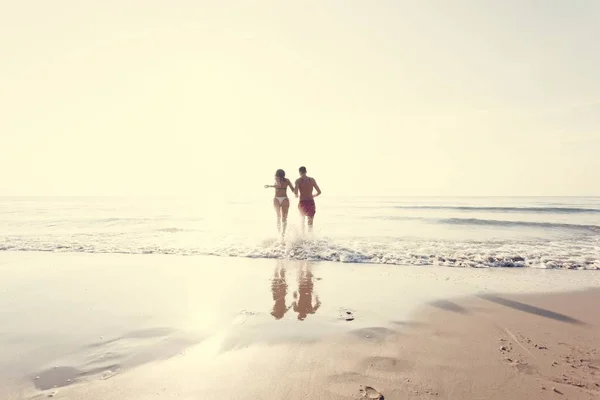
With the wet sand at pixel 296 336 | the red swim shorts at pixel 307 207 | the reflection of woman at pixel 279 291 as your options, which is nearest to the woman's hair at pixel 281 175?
the red swim shorts at pixel 307 207

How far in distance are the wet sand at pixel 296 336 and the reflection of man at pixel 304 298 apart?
0.04 meters

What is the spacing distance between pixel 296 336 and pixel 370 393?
138 centimetres

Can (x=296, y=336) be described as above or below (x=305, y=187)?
below

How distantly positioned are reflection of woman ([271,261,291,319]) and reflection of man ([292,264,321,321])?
20 cm

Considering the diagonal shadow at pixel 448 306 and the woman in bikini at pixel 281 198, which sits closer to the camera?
the diagonal shadow at pixel 448 306

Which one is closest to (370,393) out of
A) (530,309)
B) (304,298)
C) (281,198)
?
(304,298)

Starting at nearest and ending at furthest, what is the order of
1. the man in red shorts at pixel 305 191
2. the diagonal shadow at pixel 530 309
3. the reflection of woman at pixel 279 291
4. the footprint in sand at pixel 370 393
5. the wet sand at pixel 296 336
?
the footprint in sand at pixel 370 393
the wet sand at pixel 296 336
the diagonal shadow at pixel 530 309
the reflection of woman at pixel 279 291
the man in red shorts at pixel 305 191

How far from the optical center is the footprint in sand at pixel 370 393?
2.60 m

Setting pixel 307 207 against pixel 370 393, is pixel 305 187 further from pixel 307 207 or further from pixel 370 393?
pixel 370 393

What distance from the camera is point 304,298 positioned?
5.45 m

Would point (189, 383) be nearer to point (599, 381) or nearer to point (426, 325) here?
point (426, 325)

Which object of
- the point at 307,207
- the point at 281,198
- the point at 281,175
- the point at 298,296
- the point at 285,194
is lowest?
the point at 298,296

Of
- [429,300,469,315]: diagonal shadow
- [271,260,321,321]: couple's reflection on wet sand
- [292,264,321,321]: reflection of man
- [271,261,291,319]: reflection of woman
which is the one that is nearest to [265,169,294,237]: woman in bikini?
[271,261,291,319]: reflection of woman

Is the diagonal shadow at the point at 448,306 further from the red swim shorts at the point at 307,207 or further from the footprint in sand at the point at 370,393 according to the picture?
the red swim shorts at the point at 307,207
